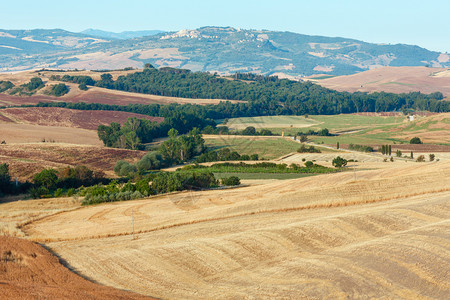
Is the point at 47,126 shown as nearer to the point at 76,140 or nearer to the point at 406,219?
the point at 76,140

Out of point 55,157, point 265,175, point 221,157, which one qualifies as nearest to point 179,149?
point 221,157

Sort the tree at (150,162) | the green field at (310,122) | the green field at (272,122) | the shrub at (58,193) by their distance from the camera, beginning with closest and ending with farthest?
1. the shrub at (58,193)
2. the tree at (150,162)
3. the green field at (310,122)
4. the green field at (272,122)

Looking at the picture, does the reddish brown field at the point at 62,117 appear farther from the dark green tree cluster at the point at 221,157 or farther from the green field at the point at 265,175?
the green field at the point at 265,175

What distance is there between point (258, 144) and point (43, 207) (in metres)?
69.3

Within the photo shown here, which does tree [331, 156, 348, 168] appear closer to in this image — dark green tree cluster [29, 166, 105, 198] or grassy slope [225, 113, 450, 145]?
dark green tree cluster [29, 166, 105, 198]

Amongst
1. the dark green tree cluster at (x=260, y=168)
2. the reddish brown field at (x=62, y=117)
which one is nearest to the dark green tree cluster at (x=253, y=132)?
the reddish brown field at (x=62, y=117)

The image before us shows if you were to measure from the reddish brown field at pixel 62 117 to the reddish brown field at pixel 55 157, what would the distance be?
46765mm

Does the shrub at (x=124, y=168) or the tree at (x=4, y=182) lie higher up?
the tree at (x=4, y=182)

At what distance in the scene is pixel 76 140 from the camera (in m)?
121

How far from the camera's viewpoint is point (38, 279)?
25953mm

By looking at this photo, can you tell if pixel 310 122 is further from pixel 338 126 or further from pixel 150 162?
pixel 150 162

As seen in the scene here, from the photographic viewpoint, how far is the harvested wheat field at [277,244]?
24.5m

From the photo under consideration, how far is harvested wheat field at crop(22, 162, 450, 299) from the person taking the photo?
24484 millimetres

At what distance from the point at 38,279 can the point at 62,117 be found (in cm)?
13592
